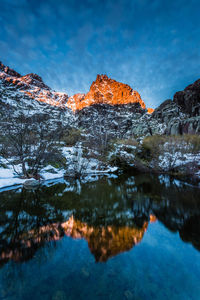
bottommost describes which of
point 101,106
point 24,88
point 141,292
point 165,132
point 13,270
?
point 141,292

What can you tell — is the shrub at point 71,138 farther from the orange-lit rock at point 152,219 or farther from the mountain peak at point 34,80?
the mountain peak at point 34,80

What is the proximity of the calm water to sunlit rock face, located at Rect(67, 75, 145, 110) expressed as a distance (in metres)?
134

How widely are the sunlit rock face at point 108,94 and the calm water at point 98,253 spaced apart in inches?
5290

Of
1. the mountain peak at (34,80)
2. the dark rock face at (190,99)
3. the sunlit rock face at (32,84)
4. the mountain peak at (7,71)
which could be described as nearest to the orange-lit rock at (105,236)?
the dark rock face at (190,99)

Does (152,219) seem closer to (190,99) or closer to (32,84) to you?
(190,99)

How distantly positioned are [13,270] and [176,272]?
15.6 feet

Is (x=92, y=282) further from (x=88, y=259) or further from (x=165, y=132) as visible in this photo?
(x=165, y=132)

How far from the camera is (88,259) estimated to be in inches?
164

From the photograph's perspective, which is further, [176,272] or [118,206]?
[118,206]

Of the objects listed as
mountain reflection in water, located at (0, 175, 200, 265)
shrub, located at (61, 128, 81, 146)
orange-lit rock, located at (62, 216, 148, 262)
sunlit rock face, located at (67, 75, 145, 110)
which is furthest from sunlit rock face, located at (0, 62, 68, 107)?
orange-lit rock, located at (62, 216, 148, 262)

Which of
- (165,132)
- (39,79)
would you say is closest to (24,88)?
(39,79)

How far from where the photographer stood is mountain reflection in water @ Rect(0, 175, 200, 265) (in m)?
4.82

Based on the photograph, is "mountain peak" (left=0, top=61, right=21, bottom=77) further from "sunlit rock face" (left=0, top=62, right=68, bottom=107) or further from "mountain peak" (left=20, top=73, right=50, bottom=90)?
"mountain peak" (left=20, top=73, right=50, bottom=90)

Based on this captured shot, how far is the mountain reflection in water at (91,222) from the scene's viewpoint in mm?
4818
